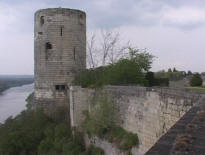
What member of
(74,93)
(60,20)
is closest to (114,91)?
(74,93)

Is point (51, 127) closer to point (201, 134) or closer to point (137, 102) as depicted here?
point (137, 102)

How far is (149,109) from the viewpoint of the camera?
745cm

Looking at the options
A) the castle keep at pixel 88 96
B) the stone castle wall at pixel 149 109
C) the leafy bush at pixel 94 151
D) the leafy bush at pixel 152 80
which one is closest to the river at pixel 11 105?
the castle keep at pixel 88 96

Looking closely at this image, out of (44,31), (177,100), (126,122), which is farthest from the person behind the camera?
(44,31)

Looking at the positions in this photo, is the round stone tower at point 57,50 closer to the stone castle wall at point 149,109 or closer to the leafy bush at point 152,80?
the leafy bush at point 152,80

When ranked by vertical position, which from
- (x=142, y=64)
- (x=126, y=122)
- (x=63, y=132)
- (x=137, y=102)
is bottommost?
(x=63, y=132)

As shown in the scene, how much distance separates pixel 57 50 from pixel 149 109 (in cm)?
A: 919

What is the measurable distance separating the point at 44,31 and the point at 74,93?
489 cm

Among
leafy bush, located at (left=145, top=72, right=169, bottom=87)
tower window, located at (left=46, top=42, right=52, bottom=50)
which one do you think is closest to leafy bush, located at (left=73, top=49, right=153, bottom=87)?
leafy bush, located at (left=145, top=72, right=169, bottom=87)

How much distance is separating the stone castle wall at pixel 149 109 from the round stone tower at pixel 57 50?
5.59m

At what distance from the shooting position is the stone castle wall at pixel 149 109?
19.8 ft

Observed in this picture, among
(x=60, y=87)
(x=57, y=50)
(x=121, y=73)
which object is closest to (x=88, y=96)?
(x=121, y=73)

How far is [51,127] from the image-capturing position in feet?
46.9

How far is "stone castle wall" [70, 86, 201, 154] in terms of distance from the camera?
605 cm
